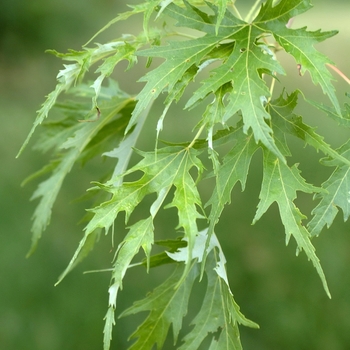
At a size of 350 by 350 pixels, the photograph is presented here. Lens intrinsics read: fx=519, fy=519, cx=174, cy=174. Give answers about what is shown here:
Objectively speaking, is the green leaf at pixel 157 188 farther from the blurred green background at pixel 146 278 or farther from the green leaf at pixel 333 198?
the blurred green background at pixel 146 278

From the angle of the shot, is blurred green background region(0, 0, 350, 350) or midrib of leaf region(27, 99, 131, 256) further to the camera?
blurred green background region(0, 0, 350, 350)

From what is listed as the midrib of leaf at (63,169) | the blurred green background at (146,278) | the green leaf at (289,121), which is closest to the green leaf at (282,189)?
the green leaf at (289,121)

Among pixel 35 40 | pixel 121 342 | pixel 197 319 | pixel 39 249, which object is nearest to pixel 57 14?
pixel 35 40

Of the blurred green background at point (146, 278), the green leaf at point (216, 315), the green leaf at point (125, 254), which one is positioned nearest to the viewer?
the green leaf at point (125, 254)

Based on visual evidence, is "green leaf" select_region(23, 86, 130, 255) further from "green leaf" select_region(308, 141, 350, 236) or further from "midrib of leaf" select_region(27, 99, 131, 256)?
"green leaf" select_region(308, 141, 350, 236)

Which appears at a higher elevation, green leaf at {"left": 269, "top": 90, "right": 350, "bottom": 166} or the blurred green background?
green leaf at {"left": 269, "top": 90, "right": 350, "bottom": 166}

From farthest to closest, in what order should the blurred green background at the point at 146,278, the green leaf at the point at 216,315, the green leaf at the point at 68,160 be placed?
1. the blurred green background at the point at 146,278
2. the green leaf at the point at 68,160
3. the green leaf at the point at 216,315

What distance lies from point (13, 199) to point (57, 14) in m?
2.14

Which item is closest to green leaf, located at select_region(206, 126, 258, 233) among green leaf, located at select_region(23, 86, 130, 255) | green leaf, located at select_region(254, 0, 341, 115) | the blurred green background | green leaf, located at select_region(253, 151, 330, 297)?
green leaf, located at select_region(253, 151, 330, 297)

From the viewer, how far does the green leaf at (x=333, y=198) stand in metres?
0.84

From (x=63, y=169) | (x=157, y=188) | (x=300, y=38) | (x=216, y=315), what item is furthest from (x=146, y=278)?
(x=300, y=38)

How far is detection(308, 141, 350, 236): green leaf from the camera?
0.84 meters

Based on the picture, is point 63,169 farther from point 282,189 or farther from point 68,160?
point 282,189

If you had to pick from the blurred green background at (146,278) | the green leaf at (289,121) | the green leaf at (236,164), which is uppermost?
the green leaf at (289,121)
